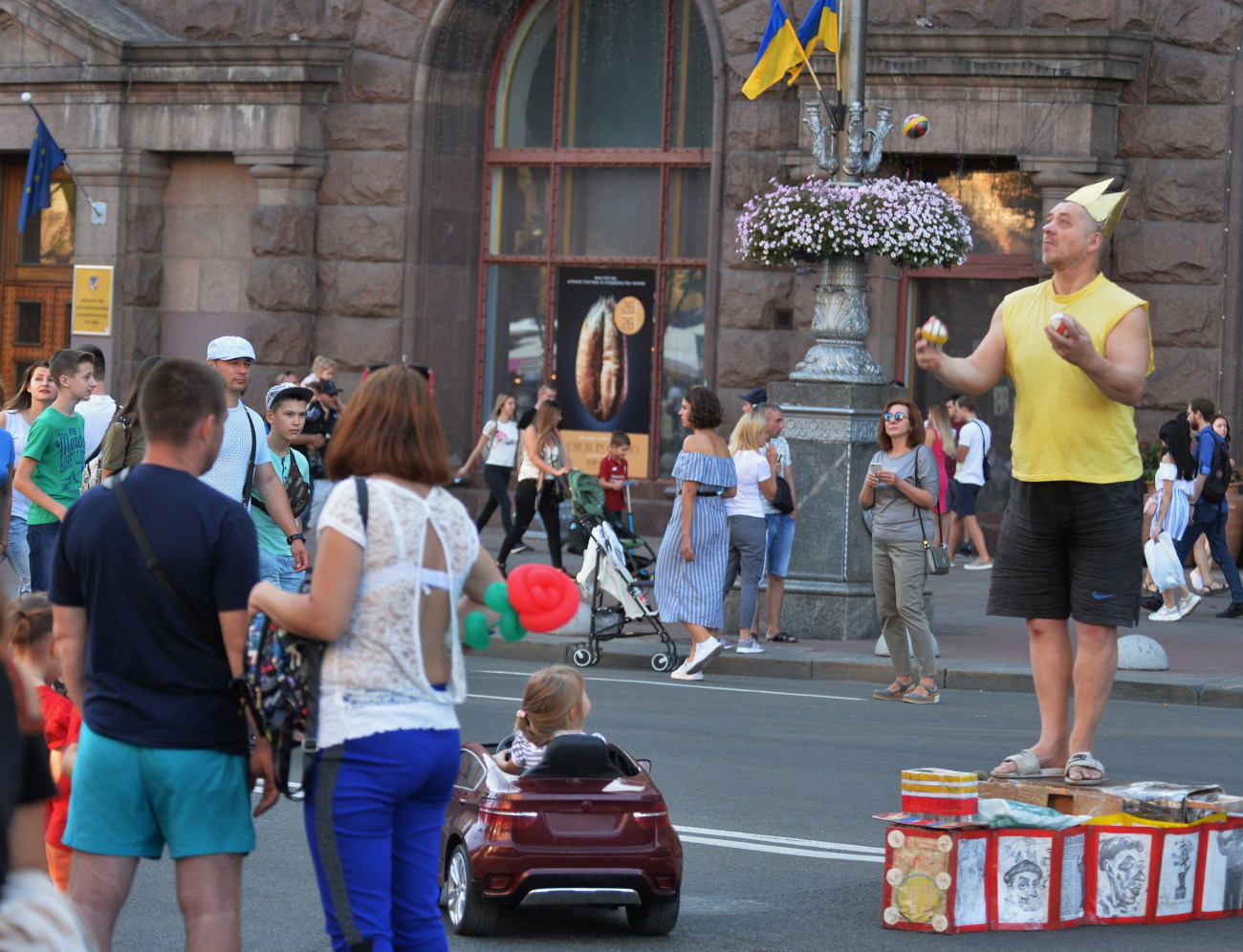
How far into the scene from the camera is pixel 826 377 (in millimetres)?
15383

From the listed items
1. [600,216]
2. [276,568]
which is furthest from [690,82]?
[276,568]

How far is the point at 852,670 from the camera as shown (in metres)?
13.8

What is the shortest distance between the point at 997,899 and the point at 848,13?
10338mm

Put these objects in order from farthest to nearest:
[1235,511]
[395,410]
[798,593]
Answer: [1235,511]
[798,593]
[395,410]

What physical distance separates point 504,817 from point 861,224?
30.3 ft

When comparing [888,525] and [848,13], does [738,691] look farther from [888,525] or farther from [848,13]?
[848,13]

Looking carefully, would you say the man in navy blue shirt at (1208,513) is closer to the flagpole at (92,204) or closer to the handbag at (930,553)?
the handbag at (930,553)

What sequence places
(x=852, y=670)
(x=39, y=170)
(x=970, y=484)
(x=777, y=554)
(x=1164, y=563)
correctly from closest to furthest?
(x=852, y=670) → (x=777, y=554) → (x=1164, y=563) → (x=970, y=484) → (x=39, y=170)

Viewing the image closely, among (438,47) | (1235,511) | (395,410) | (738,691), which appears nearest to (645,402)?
(438,47)

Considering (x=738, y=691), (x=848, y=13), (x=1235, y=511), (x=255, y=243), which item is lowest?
(x=738, y=691)

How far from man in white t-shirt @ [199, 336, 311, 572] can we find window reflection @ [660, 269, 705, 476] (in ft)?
44.0

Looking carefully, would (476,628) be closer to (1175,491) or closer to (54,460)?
(54,460)

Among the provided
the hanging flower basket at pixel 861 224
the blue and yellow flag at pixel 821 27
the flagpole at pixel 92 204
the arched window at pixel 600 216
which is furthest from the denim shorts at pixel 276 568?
the flagpole at pixel 92 204

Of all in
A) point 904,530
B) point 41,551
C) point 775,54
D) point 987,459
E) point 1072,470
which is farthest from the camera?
point 987,459
